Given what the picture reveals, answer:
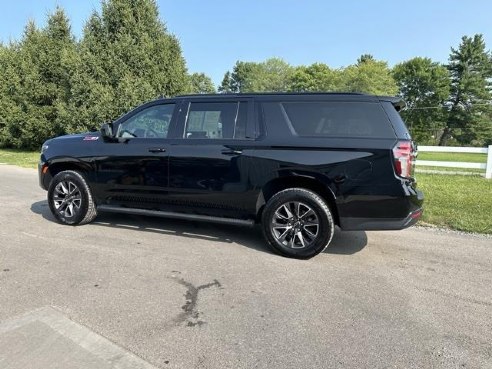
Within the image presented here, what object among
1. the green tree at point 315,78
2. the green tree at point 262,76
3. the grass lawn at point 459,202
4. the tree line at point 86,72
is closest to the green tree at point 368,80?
the green tree at point 315,78

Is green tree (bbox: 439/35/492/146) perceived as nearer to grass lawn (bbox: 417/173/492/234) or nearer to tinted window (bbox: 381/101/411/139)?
grass lawn (bbox: 417/173/492/234)

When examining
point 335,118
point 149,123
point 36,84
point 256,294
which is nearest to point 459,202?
point 335,118

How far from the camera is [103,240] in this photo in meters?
5.41

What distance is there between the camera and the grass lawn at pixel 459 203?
654 cm

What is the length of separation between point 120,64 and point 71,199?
11.7 meters

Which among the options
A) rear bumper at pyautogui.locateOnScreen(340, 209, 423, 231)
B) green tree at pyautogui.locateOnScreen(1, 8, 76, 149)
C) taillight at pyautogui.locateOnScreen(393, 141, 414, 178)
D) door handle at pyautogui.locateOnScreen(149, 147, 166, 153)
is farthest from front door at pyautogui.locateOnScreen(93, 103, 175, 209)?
green tree at pyautogui.locateOnScreen(1, 8, 76, 149)

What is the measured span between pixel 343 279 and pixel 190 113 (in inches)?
117

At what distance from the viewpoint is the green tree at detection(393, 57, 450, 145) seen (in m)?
65.3

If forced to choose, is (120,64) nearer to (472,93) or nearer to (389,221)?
(389,221)

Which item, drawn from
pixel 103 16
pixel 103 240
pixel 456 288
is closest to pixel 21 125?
pixel 103 16

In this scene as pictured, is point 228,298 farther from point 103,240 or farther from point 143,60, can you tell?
point 143,60

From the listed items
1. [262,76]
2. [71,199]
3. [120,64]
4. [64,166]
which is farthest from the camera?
[262,76]

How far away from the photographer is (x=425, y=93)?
221 feet

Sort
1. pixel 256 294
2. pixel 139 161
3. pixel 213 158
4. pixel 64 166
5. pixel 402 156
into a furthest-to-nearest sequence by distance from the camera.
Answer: pixel 64 166
pixel 139 161
pixel 213 158
pixel 402 156
pixel 256 294
